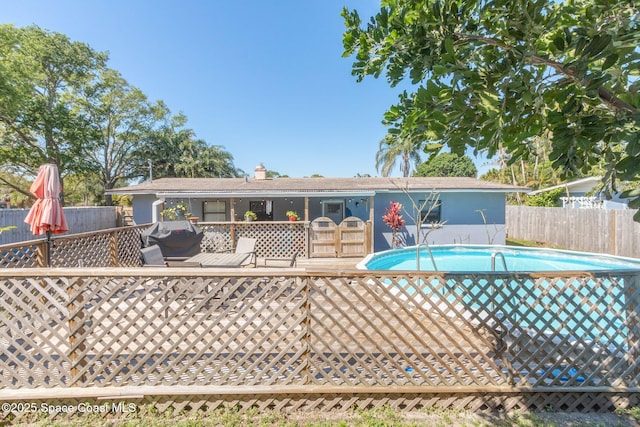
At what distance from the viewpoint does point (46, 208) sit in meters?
4.82

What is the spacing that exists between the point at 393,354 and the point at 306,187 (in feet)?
28.8

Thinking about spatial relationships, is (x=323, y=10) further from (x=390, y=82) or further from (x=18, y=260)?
(x=18, y=260)

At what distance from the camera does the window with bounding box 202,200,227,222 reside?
49.3 ft

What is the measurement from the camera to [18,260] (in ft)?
16.1

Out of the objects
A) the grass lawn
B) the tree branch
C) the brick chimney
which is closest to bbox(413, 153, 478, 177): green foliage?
the brick chimney

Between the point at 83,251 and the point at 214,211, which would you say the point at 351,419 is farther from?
the point at 214,211

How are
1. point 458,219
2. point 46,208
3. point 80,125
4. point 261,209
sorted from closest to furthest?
point 46,208 < point 458,219 < point 261,209 < point 80,125

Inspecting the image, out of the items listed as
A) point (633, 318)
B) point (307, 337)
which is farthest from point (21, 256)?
point (633, 318)

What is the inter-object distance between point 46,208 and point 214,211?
1042 centimetres

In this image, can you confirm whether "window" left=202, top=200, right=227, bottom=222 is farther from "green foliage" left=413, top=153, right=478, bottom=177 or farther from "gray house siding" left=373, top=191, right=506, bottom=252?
"green foliage" left=413, top=153, right=478, bottom=177

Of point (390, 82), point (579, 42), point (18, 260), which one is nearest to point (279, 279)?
point (390, 82)

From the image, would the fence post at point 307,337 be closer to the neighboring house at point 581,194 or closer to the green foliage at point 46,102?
the neighboring house at point 581,194

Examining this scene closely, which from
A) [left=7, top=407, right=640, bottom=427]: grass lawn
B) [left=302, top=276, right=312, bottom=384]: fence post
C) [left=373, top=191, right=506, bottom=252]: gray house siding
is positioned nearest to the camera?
[left=7, top=407, right=640, bottom=427]: grass lawn

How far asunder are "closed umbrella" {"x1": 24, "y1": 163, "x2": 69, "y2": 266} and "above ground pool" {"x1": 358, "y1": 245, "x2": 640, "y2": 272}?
8062 millimetres
